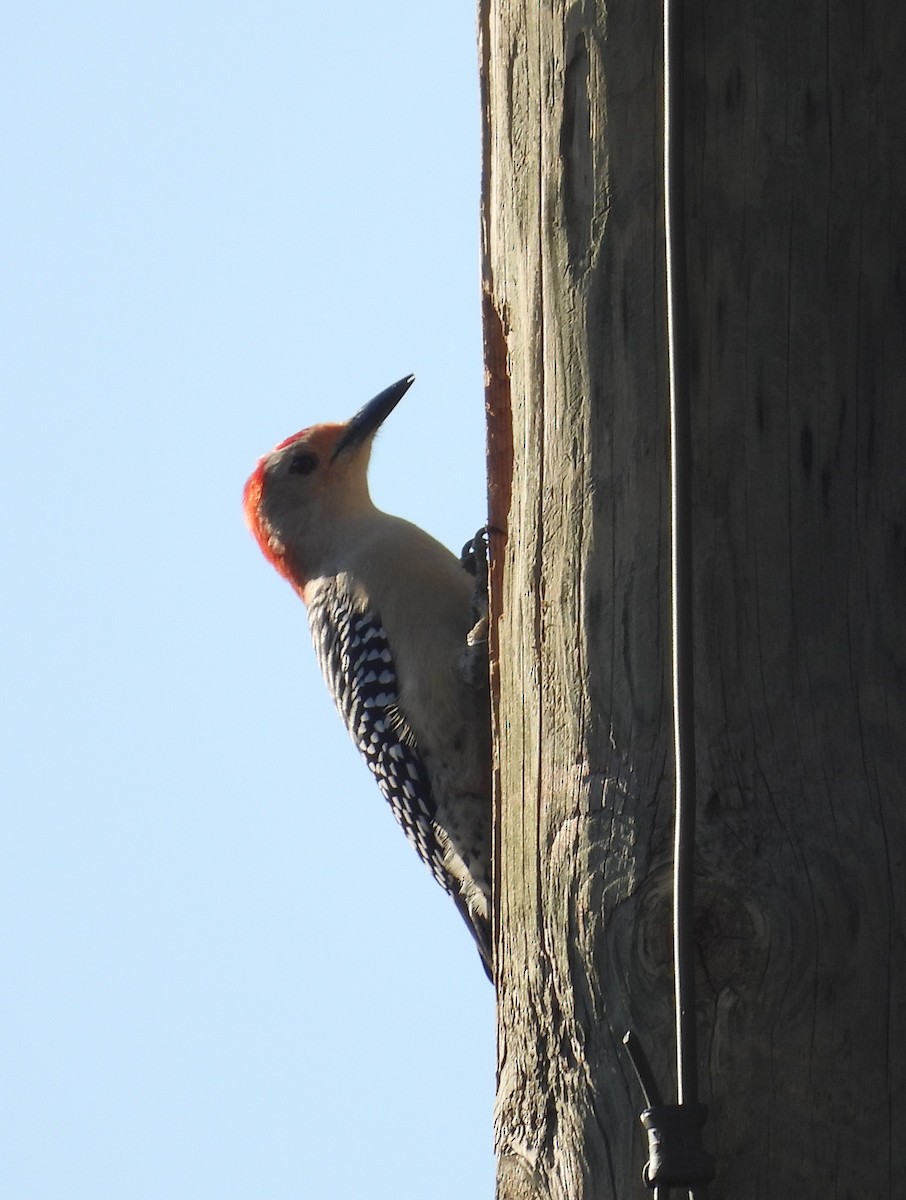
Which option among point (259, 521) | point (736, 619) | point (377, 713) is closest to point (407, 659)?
point (377, 713)

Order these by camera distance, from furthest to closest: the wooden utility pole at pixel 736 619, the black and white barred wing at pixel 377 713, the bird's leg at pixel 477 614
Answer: the black and white barred wing at pixel 377 713, the bird's leg at pixel 477 614, the wooden utility pole at pixel 736 619

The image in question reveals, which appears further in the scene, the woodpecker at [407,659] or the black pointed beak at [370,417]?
the black pointed beak at [370,417]

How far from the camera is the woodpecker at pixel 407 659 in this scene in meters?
5.20

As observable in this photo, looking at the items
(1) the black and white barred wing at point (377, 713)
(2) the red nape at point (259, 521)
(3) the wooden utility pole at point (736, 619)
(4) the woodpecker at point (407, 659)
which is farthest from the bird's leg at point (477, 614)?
(3) the wooden utility pole at point (736, 619)

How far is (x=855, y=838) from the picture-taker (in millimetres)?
2422

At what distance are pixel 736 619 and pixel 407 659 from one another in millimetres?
3000

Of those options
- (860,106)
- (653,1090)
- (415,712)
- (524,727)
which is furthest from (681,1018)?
(415,712)

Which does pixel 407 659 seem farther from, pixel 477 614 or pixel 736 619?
pixel 736 619

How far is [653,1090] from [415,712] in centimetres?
303

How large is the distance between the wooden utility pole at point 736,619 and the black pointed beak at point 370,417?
408 cm

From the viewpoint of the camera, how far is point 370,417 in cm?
687

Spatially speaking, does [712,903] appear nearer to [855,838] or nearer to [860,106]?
[855,838]

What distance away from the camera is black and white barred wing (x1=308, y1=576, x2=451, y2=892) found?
17.7 feet

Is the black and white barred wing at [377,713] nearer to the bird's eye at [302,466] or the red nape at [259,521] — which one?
the red nape at [259,521]
